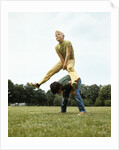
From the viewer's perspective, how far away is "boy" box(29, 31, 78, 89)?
5127 millimetres

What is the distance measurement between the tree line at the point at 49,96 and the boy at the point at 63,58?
1728cm

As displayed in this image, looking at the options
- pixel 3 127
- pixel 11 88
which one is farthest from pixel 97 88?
pixel 3 127

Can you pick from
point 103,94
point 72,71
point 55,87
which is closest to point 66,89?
point 55,87

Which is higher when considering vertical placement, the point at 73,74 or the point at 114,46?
the point at 114,46

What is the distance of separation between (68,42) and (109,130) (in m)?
2.97

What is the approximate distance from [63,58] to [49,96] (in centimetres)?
2558

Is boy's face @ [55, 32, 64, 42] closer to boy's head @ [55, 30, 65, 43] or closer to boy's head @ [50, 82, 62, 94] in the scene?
boy's head @ [55, 30, 65, 43]

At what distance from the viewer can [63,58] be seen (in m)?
5.42

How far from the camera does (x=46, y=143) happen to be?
8.85 feet

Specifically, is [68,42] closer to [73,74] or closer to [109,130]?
[73,74]

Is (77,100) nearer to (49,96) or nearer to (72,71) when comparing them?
(72,71)

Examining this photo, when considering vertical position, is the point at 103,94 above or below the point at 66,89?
below

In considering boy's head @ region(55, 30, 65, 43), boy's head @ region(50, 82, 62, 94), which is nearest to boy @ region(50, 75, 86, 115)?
boy's head @ region(50, 82, 62, 94)

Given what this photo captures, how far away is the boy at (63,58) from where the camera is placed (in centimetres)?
513
